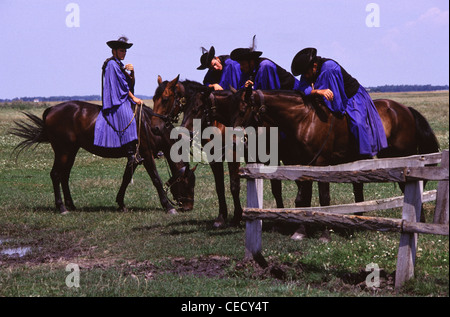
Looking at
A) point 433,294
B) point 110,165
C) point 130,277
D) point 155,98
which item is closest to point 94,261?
point 130,277

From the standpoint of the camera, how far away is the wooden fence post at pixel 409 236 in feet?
21.1

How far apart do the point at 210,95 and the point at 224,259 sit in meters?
2.94

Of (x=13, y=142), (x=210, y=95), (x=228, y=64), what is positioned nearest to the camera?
(x=210, y=95)

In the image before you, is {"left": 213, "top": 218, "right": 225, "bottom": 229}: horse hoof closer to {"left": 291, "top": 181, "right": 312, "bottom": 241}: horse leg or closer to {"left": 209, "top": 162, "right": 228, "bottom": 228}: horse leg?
{"left": 209, "top": 162, "right": 228, "bottom": 228}: horse leg

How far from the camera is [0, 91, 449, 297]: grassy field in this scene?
6770 millimetres

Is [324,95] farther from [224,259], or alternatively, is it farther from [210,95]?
[224,259]

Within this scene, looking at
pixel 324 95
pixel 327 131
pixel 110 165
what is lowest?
pixel 110 165

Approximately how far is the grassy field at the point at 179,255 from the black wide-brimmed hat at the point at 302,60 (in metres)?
2.75

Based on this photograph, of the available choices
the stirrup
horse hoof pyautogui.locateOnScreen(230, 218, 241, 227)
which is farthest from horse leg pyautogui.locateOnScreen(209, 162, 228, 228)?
the stirrup

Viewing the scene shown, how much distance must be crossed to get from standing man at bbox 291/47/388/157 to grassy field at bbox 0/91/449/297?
1594 millimetres

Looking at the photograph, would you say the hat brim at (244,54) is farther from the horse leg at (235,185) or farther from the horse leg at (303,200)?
the horse leg at (303,200)

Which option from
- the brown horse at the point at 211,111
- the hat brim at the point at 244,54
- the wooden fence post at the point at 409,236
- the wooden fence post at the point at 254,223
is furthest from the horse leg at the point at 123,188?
the wooden fence post at the point at 409,236

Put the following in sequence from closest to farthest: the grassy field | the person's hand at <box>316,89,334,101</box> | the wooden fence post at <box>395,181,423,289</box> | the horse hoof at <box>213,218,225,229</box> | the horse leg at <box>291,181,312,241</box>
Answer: the wooden fence post at <box>395,181,423,289</box>, the grassy field, the person's hand at <box>316,89,334,101</box>, the horse leg at <box>291,181,312,241</box>, the horse hoof at <box>213,218,225,229</box>

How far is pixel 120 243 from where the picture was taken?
9938 millimetres
